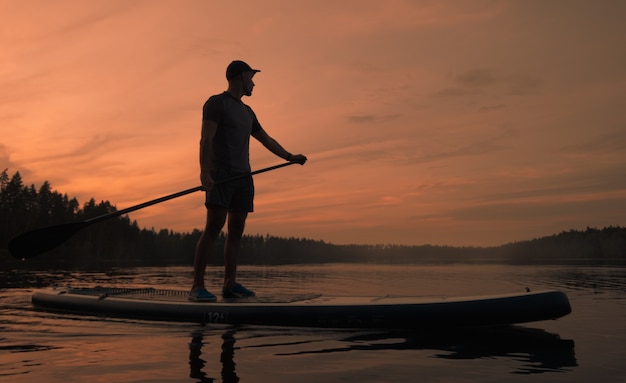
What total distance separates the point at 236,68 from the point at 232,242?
241cm

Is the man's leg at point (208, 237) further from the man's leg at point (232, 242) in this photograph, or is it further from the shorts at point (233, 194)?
the man's leg at point (232, 242)

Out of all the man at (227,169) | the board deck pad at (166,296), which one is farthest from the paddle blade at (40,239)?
the man at (227,169)

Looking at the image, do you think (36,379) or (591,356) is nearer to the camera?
(36,379)

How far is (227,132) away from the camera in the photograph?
23.3ft

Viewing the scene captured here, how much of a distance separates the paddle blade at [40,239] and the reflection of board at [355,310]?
1375 millimetres

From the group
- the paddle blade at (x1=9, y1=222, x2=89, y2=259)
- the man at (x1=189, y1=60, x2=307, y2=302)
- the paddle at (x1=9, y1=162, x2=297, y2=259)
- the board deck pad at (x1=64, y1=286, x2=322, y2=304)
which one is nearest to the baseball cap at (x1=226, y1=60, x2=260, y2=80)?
the man at (x1=189, y1=60, x2=307, y2=302)

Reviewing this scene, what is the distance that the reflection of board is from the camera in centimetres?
538

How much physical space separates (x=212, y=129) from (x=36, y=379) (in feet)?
→ 13.0

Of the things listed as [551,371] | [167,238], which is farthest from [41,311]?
[167,238]

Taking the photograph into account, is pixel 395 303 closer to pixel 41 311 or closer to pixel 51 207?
pixel 41 311

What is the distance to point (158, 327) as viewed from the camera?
19.5 feet

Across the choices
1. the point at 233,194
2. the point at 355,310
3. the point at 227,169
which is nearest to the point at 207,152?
the point at 227,169

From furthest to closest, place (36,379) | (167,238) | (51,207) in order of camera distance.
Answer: (167,238), (51,207), (36,379)

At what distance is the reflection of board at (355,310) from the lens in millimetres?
5375
